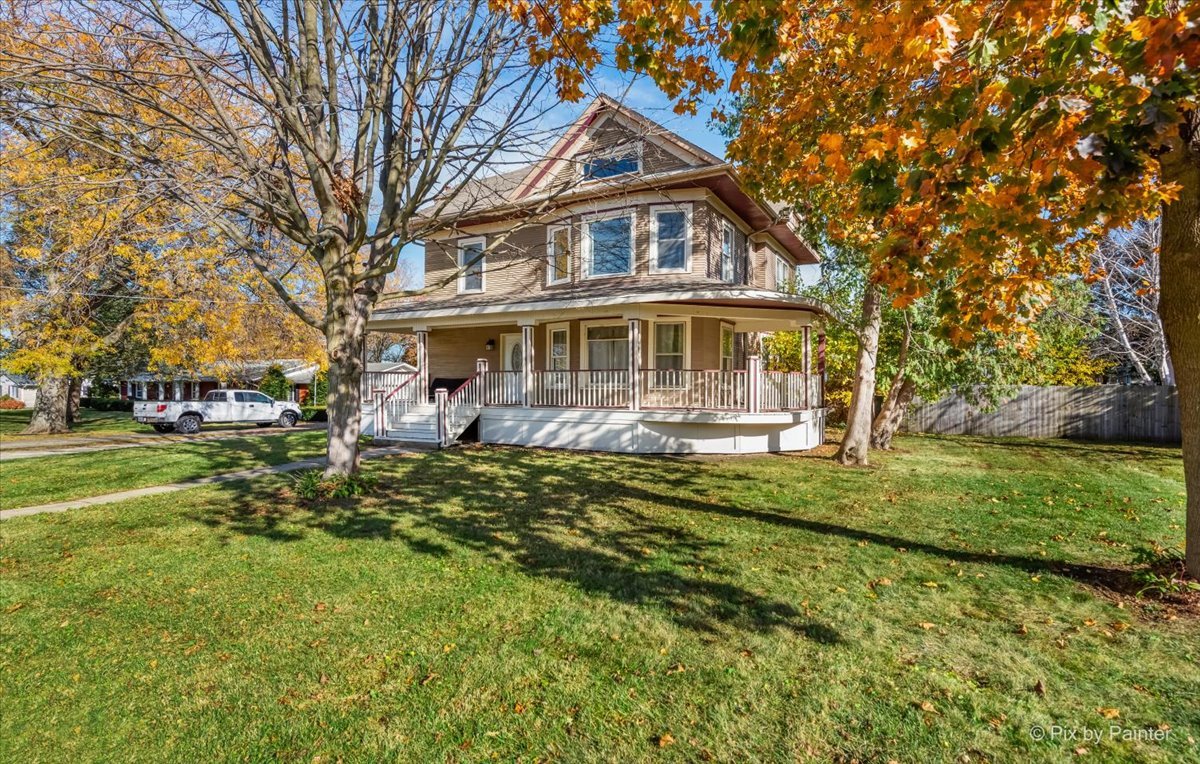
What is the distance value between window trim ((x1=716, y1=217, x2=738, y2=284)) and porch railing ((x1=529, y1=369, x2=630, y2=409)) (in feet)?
13.4

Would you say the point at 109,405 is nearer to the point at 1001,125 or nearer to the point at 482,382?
the point at 482,382

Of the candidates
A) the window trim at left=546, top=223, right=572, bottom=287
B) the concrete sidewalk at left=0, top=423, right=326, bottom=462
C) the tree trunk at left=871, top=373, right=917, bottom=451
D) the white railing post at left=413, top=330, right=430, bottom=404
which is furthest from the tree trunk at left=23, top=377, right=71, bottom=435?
the tree trunk at left=871, top=373, right=917, bottom=451

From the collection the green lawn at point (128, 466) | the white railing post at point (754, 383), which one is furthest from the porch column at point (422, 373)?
the white railing post at point (754, 383)

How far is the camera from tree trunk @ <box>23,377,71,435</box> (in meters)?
19.6

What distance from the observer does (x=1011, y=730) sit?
2902mm

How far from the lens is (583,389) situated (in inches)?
556

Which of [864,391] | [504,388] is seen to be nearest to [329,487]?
[504,388]

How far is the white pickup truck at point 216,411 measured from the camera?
68.8 feet

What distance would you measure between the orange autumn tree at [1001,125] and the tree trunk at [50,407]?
23.5m

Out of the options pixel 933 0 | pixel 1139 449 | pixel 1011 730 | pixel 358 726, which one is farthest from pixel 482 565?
pixel 1139 449

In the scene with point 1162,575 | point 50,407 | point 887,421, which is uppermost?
point 50,407

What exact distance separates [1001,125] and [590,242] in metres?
12.8

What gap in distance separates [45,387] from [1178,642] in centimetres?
2848

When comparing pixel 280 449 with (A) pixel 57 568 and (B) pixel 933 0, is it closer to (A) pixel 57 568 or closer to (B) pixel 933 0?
(A) pixel 57 568
